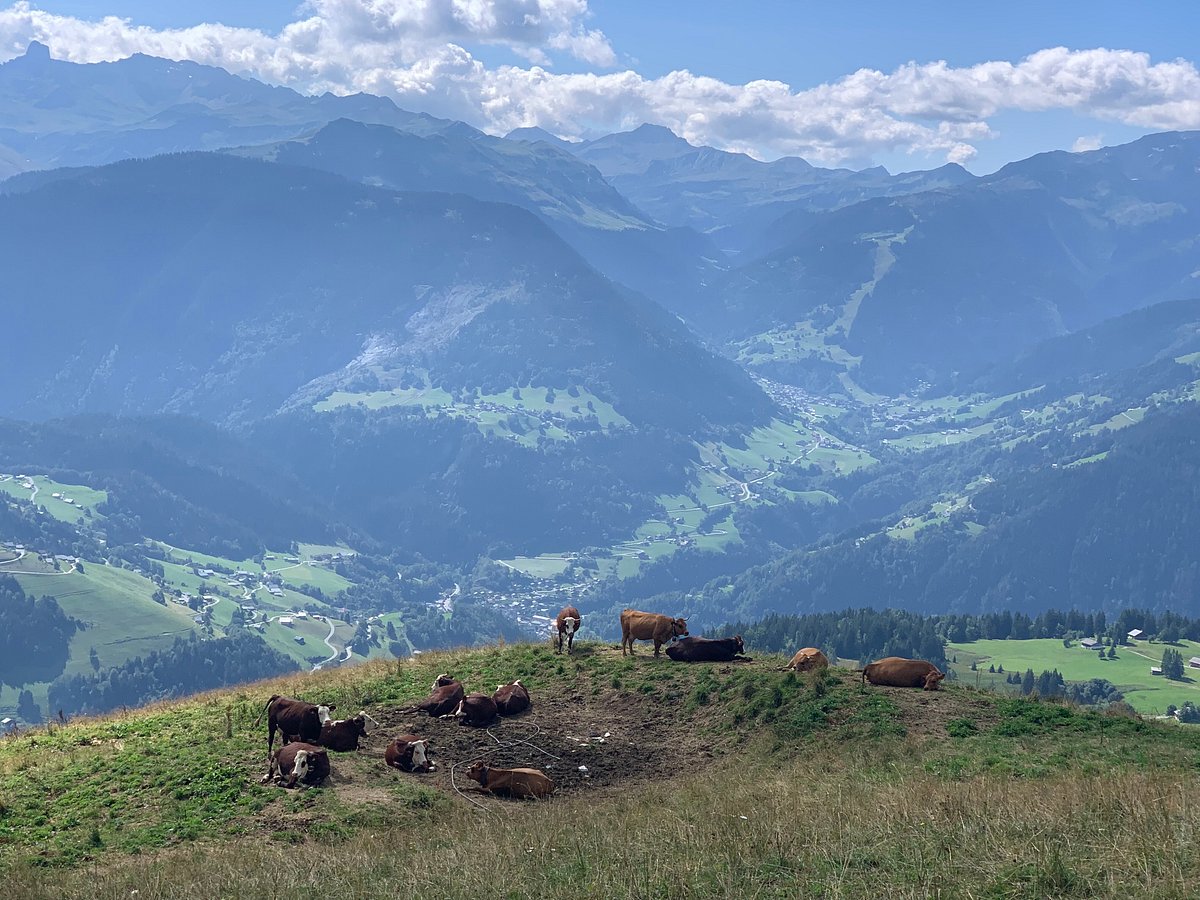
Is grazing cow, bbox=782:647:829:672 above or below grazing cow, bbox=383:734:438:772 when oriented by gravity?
above

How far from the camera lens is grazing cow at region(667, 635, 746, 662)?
30203 mm

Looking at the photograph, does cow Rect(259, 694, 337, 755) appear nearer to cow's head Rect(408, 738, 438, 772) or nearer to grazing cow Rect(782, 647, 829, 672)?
cow's head Rect(408, 738, 438, 772)

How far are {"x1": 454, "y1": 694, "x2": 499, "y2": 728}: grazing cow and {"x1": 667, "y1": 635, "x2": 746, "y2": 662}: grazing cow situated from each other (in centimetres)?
669

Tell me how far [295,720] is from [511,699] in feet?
18.1

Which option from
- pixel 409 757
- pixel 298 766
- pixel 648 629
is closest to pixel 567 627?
pixel 648 629

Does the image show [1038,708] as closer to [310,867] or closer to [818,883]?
[818,883]

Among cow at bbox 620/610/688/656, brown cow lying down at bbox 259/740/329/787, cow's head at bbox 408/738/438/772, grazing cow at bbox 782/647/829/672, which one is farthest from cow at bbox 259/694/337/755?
grazing cow at bbox 782/647/829/672

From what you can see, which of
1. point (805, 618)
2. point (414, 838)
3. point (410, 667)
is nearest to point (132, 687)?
point (805, 618)

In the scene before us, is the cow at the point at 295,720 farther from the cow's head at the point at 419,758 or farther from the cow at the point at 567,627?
the cow at the point at 567,627

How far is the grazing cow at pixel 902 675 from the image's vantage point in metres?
27.1

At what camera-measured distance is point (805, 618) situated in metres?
157

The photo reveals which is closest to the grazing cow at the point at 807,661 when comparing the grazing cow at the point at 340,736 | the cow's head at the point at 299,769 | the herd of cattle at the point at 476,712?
the herd of cattle at the point at 476,712

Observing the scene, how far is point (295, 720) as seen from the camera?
912 inches

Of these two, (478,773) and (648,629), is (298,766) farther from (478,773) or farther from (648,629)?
(648,629)
